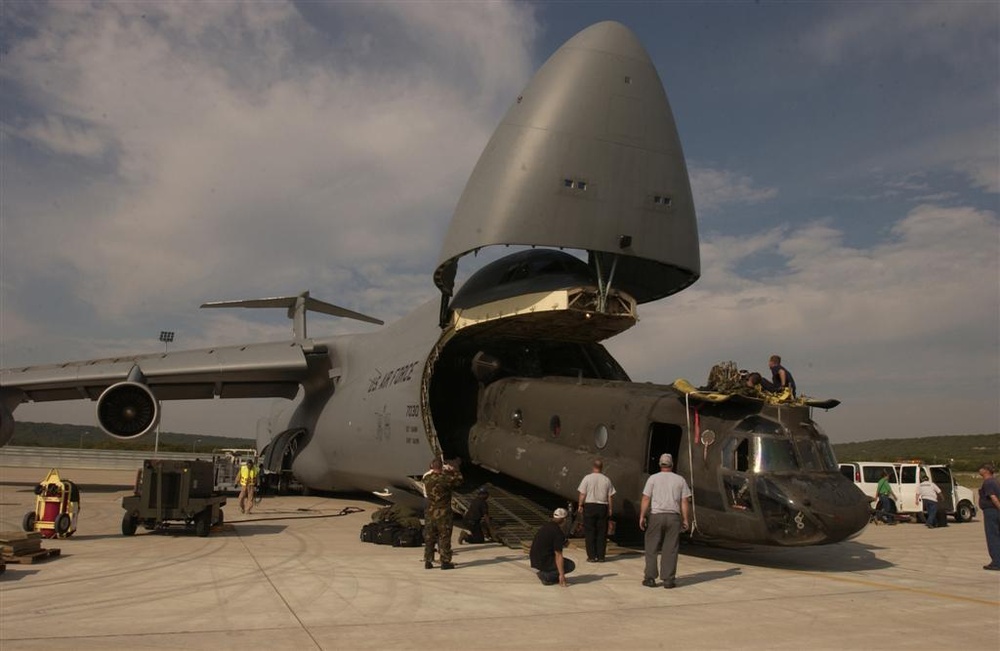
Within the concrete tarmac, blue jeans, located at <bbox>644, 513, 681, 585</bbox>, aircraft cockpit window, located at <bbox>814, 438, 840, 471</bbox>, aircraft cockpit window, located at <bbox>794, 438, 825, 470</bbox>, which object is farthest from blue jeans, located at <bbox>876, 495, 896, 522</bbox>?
blue jeans, located at <bbox>644, 513, 681, 585</bbox>

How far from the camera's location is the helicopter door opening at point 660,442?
10797 millimetres

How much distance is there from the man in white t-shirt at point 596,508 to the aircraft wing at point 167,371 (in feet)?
39.9

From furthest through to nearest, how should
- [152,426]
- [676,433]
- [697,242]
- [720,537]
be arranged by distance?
[152,426] → [697,242] → [676,433] → [720,537]

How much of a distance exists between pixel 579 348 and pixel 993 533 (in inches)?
302

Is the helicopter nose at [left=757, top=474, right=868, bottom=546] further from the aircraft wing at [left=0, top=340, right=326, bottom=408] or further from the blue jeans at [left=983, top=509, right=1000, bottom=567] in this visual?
the aircraft wing at [left=0, top=340, right=326, bottom=408]

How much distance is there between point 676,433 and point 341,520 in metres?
8.22

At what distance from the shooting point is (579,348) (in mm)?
15750

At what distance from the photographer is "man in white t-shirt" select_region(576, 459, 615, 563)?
10.4 metres

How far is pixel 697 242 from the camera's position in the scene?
12570 millimetres

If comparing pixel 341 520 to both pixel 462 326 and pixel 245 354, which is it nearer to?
pixel 462 326

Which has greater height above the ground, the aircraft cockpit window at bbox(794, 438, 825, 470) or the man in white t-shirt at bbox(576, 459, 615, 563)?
the aircraft cockpit window at bbox(794, 438, 825, 470)

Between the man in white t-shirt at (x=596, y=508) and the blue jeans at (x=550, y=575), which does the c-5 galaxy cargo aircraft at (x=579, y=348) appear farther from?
the blue jeans at (x=550, y=575)

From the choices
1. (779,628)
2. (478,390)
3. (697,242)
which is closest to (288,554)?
(478,390)

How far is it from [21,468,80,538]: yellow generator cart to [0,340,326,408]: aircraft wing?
7.48 meters
